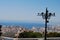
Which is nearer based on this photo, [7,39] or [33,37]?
[7,39]

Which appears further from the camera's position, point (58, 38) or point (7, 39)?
point (58, 38)

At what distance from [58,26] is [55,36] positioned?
8.64 meters

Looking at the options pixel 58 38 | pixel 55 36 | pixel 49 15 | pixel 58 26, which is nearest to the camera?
pixel 49 15

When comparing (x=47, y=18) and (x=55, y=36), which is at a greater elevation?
(x=47, y=18)

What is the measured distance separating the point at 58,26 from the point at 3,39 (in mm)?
11423

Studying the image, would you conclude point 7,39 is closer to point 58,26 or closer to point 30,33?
point 30,33

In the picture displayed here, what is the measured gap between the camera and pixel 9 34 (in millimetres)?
12031

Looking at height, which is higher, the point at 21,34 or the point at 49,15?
the point at 49,15

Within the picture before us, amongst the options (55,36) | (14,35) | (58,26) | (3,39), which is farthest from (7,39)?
(58,26)

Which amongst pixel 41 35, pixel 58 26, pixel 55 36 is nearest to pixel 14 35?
pixel 41 35

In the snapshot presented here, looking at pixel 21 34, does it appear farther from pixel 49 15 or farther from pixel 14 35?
pixel 49 15

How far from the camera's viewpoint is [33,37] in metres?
11.6

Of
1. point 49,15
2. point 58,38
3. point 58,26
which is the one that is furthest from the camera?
point 58,26

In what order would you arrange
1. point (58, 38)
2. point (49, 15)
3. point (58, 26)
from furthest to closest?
point (58, 26)
point (58, 38)
point (49, 15)
